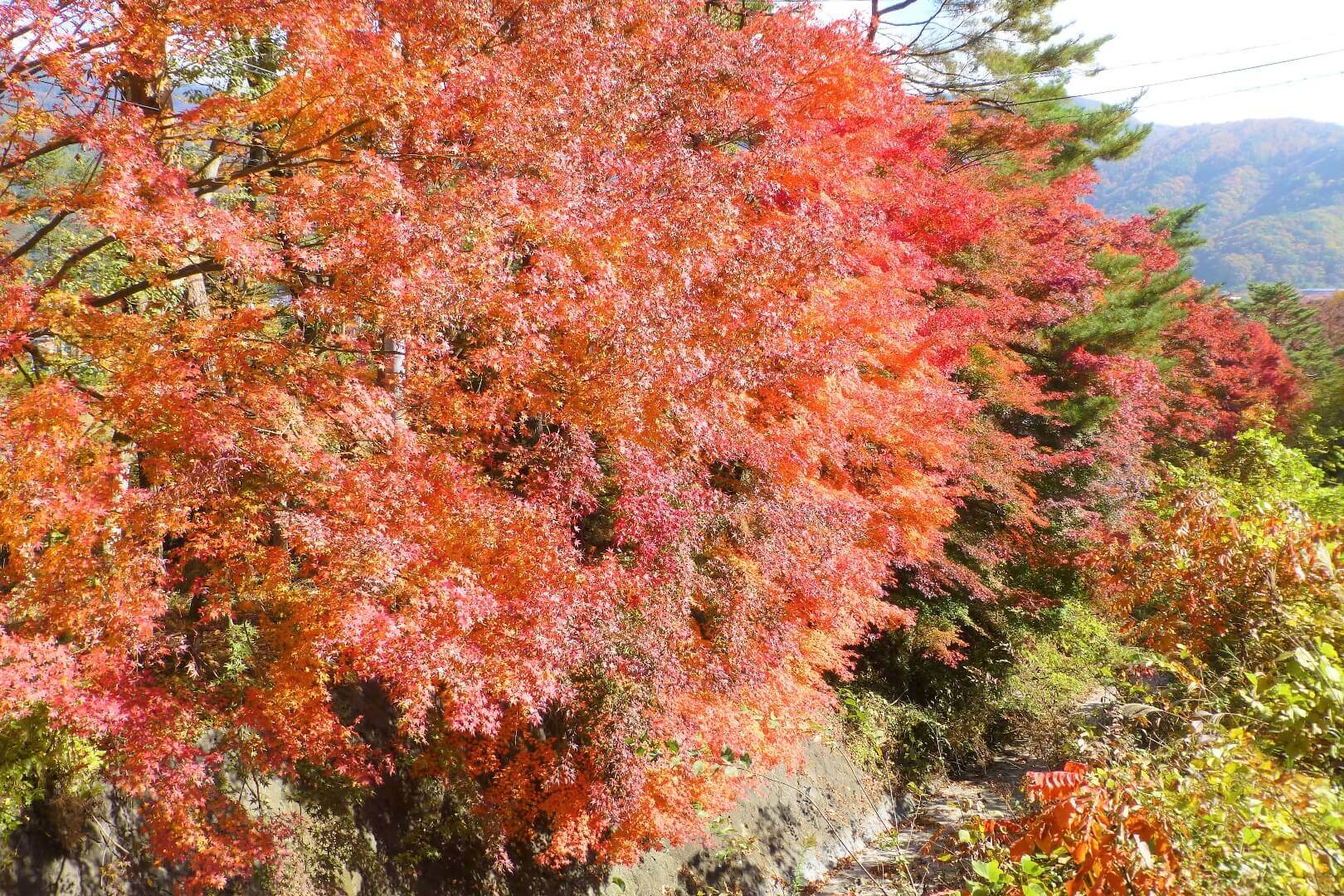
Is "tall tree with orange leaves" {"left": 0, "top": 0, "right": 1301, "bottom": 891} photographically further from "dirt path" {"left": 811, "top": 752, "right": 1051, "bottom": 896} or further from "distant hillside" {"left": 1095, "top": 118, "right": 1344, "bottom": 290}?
"distant hillside" {"left": 1095, "top": 118, "right": 1344, "bottom": 290}

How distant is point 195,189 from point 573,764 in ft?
22.7

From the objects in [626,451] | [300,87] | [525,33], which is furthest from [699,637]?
[525,33]

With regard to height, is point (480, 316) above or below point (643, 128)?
below

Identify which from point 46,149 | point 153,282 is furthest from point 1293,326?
point 46,149

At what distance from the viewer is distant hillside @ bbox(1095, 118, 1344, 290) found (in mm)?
102625

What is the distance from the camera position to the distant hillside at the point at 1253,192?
103 metres

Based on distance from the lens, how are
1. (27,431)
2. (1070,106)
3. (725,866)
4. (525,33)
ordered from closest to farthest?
(27,431) < (525,33) < (725,866) < (1070,106)

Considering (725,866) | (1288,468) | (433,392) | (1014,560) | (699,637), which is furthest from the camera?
(1014,560)

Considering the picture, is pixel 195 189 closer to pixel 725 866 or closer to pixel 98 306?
pixel 98 306

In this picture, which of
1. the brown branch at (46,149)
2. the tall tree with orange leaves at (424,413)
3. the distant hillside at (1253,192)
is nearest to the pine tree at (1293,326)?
the tall tree with orange leaves at (424,413)

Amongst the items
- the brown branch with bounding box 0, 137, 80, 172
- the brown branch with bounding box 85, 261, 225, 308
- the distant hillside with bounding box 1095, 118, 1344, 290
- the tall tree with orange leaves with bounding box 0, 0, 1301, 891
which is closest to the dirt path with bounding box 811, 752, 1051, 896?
the tall tree with orange leaves with bounding box 0, 0, 1301, 891

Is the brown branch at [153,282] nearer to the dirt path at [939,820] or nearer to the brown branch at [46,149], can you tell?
the brown branch at [46,149]

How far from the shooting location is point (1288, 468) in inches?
484

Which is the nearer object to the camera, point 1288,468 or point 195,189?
point 195,189
